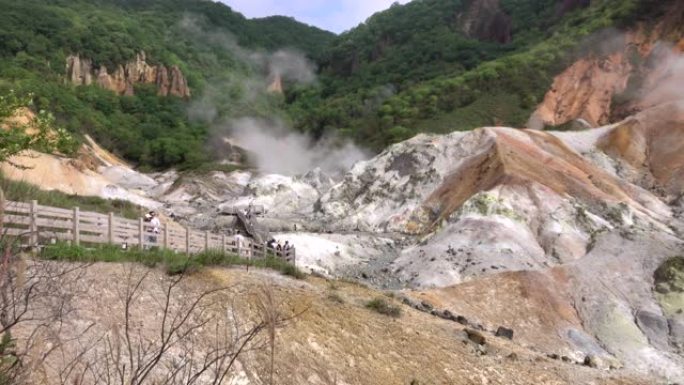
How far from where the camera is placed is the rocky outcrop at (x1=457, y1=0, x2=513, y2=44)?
13675 cm

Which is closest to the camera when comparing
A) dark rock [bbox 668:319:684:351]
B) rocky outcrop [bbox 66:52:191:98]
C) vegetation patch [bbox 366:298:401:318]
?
vegetation patch [bbox 366:298:401:318]

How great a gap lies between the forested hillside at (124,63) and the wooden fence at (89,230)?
51112 mm

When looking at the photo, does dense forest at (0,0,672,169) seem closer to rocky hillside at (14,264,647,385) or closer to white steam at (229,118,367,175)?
white steam at (229,118,367,175)

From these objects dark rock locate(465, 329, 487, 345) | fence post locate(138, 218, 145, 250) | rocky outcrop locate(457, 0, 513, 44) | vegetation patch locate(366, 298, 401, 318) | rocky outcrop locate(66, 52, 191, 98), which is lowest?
dark rock locate(465, 329, 487, 345)

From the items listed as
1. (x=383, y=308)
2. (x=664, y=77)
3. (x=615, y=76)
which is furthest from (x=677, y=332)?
(x=615, y=76)

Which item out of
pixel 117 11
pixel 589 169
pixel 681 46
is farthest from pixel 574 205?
pixel 117 11

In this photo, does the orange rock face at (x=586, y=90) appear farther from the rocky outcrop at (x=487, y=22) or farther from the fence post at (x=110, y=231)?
the fence post at (x=110, y=231)

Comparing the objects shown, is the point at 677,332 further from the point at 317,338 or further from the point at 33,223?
the point at 33,223

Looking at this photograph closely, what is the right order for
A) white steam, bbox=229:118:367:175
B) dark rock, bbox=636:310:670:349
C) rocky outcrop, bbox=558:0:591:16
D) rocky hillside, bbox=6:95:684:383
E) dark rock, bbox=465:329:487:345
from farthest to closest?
1. rocky outcrop, bbox=558:0:591:16
2. white steam, bbox=229:118:367:175
3. rocky hillside, bbox=6:95:684:383
4. dark rock, bbox=636:310:670:349
5. dark rock, bbox=465:329:487:345

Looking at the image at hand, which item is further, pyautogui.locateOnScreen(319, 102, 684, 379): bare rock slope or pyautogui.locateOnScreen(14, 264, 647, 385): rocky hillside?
pyautogui.locateOnScreen(319, 102, 684, 379): bare rock slope

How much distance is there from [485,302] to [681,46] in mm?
66909

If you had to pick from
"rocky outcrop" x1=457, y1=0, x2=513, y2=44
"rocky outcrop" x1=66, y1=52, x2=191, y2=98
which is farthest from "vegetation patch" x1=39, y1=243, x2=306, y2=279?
"rocky outcrop" x1=457, y1=0, x2=513, y2=44

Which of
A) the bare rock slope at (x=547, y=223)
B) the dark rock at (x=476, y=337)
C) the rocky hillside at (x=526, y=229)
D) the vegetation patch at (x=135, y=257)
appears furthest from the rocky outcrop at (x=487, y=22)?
the vegetation patch at (x=135, y=257)

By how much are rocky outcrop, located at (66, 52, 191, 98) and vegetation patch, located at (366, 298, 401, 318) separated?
385 feet
